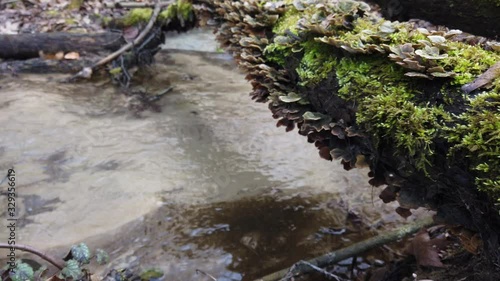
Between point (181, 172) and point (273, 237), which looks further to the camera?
point (181, 172)

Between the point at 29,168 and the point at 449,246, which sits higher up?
the point at 449,246

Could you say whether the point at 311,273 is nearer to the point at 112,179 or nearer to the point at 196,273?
the point at 196,273

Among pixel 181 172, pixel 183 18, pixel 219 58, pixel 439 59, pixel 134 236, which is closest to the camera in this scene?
pixel 439 59

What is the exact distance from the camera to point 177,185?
423cm

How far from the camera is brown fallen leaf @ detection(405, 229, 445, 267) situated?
2.78m

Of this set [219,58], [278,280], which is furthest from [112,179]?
[219,58]

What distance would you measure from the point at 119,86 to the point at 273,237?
4.37 metres

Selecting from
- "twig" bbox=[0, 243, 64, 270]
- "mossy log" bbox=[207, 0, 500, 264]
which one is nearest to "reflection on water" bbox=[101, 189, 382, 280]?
"twig" bbox=[0, 243, 64, 270]

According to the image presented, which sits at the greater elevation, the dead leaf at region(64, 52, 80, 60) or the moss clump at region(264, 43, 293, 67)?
the moss clump at region(264, 43, 293, 67)

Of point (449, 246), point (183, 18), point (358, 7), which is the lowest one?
point (449, 246)

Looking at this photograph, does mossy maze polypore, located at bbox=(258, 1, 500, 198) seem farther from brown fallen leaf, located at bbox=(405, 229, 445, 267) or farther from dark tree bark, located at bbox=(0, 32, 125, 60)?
dark tree bark, located at bbox=(0, 32, 125, 60)

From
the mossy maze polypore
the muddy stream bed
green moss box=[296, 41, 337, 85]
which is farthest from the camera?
the muddy stream bed

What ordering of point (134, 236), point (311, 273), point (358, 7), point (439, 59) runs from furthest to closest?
1. point (134, 236)
2. point (311, 273)
3. point (358, 7)
4. point (439, 59)

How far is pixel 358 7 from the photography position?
2854mm
